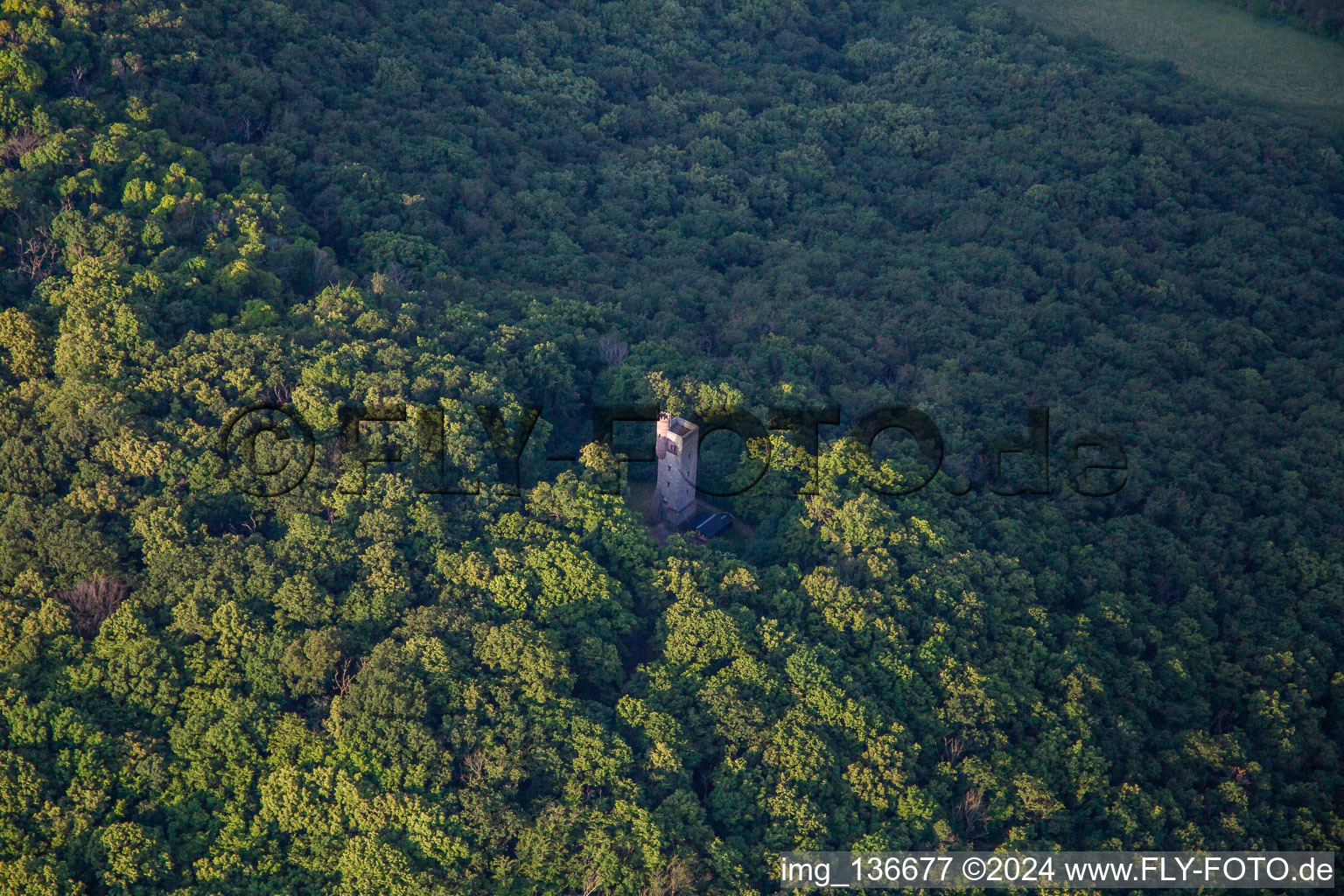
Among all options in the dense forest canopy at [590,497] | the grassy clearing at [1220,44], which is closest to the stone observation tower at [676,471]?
the dense forest canopy at [590,497]

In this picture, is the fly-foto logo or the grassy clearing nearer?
the fly-foto logo

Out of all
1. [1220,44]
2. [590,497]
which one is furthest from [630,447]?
→ [1220,44]

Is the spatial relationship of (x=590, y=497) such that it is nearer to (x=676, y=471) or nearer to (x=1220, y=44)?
(x=676, y=471)

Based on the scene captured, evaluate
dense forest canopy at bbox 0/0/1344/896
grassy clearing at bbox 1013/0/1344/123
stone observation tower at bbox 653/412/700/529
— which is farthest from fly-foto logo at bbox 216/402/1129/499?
grassy clearing at bbox 1013/0/1344/123

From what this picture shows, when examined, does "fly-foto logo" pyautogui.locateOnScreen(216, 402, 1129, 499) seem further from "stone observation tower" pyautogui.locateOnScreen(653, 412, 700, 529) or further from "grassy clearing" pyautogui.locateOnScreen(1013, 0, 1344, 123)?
"grassy clearing" pyautogui.locateOnScreen(1013, 0, 1344, 123)

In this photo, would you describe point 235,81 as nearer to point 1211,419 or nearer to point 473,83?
point 473,83

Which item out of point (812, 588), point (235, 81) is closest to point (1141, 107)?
point (812, 588)
